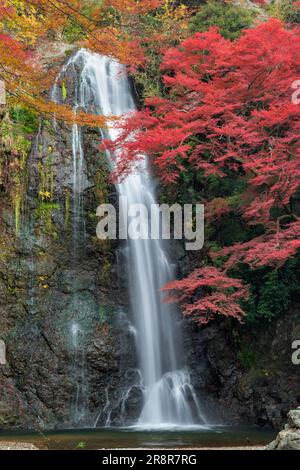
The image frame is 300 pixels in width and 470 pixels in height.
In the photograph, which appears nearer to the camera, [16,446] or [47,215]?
[16,446]

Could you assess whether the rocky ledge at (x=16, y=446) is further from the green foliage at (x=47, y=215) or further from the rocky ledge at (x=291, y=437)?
the green foliage at (x=47, y=215)

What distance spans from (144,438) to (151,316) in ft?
13.6

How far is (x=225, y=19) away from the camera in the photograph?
16516 millimetres

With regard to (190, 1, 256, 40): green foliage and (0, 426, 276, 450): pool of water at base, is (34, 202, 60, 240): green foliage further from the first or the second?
(190, 1, 256, 40): green foliage

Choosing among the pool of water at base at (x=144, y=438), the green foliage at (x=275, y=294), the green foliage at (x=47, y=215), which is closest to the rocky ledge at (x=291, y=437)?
the pool of water at base at (x=144, y=438)

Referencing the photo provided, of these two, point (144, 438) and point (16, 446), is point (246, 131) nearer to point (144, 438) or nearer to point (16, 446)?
point (144, 438)

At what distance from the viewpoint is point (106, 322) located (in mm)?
13062

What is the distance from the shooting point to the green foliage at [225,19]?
53.4ft

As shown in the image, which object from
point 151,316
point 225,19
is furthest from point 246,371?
point 225,19

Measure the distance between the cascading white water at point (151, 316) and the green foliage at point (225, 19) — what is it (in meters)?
3.67

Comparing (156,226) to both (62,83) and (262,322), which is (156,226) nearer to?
(262,322)

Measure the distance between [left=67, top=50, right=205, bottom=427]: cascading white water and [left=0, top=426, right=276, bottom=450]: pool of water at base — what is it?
1061 mm

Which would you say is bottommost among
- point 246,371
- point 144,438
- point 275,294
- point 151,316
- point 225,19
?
point 144,438

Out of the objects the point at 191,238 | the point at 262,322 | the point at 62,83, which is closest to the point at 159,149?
the point at 191,238
